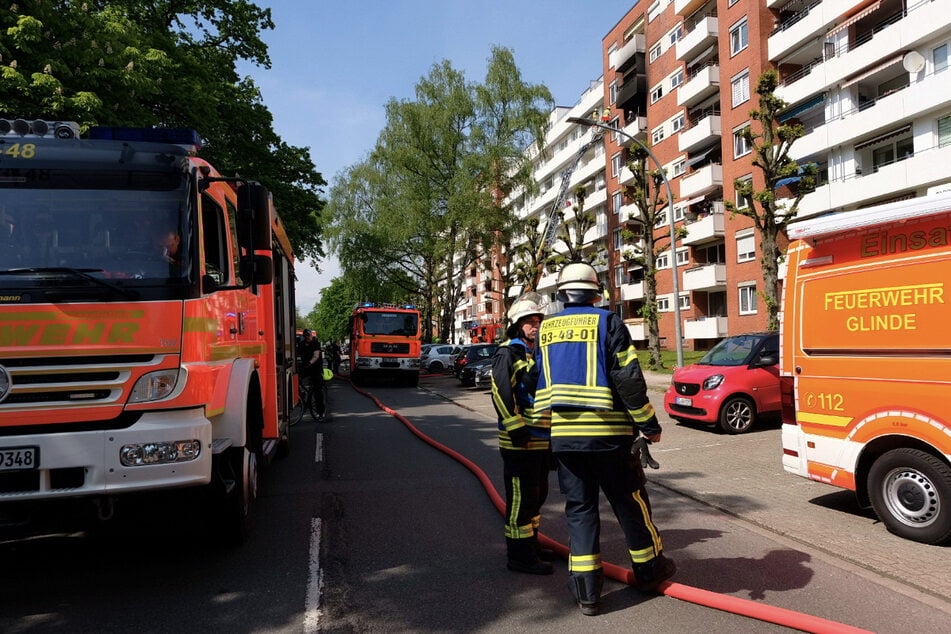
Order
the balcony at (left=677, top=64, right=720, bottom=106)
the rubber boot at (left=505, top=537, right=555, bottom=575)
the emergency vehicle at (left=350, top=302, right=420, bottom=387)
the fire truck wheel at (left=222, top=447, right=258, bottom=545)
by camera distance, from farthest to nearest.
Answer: the balcony at (left=677, top=64, right=720, bottom=106) → the emergency vehicle at (left=350, top=302, right=420, bottom=387) → the fire truck wheel at (left=222, top=447, right=258, bottom=545) → the rubber boot at (left=505, top=537, right=555, bottom=575)

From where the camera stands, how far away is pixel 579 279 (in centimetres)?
418

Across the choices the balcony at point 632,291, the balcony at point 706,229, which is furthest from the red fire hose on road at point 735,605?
the balcony at point 632,291

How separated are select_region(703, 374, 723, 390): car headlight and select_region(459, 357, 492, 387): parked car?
1055 cm

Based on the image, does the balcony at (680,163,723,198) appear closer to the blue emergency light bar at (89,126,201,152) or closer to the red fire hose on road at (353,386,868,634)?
the red fire hose on road at (353,386,868,634)

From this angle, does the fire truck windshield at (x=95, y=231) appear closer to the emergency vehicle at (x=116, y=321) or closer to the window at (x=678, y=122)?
the emergency vehicle at (x=116, y=321)

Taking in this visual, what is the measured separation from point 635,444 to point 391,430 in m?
8.65

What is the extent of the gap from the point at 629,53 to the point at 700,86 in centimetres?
946

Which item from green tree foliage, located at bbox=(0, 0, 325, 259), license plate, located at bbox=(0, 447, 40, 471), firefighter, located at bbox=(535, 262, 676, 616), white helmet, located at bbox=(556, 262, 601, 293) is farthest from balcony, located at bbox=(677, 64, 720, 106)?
license plate, located at bbox=(0, 447, 40, 471)

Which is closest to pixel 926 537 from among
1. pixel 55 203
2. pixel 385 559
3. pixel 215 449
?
pixel 385 559

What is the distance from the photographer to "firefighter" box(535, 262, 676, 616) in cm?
386

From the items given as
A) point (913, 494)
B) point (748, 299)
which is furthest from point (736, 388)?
point (748, 299)

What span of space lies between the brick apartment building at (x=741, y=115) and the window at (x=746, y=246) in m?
0.08

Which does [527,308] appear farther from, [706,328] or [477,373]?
[706,328]

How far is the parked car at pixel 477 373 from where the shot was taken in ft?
71.7
